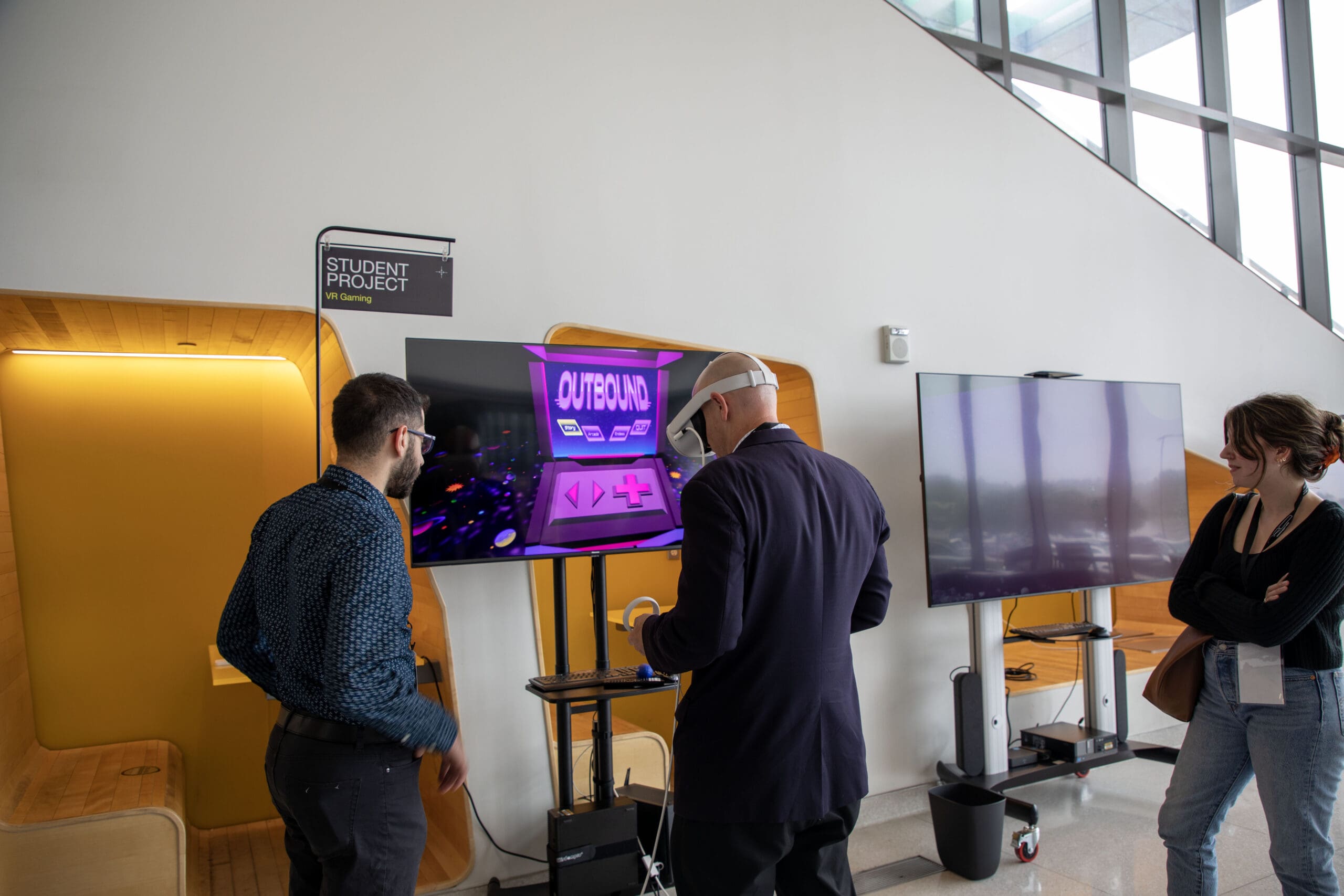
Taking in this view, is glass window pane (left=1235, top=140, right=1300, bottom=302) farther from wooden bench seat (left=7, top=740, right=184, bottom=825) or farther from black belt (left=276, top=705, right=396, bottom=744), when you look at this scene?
wooden bench seat (left=7, top=740, right=184, bottom=825)

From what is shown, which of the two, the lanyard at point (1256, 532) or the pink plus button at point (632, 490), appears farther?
the pink plus button at point (632, 490)

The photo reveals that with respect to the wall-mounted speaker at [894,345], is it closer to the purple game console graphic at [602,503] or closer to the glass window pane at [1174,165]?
the purple game console graphic at [602,503]

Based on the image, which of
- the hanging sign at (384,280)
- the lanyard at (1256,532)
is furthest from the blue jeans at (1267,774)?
the hanging sign at (384,280)

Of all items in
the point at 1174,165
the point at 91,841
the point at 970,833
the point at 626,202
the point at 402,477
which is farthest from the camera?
the point at 1174,165

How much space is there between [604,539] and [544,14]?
200 centimetres

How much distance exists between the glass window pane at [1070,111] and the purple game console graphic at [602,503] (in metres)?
3.56

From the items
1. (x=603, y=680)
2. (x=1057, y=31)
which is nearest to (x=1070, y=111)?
→ (x=1057, y=31)

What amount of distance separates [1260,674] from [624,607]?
3.17 m

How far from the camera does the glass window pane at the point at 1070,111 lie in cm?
516

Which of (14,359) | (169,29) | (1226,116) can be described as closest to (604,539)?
(169,29)

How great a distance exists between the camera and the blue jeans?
2.04m

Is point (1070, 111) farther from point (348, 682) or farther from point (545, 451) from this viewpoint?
point (348, 682)

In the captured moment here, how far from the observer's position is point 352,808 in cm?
171

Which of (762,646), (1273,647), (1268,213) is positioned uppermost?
(1268,213)
